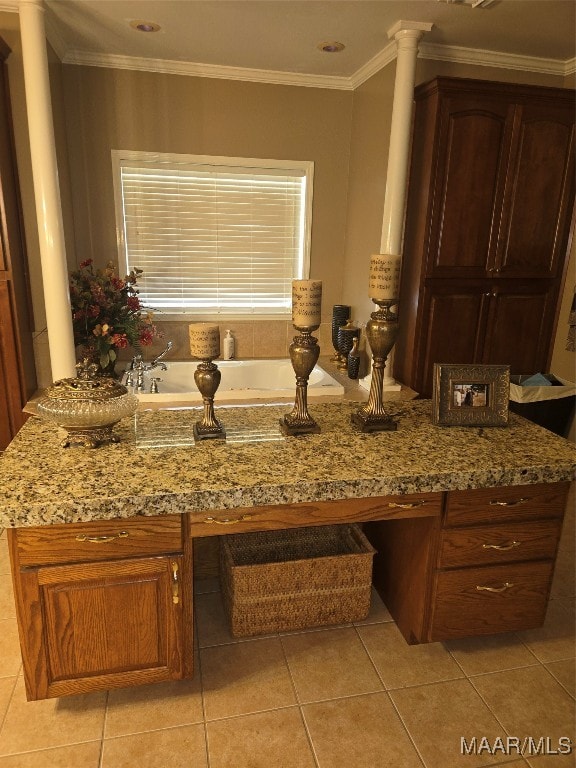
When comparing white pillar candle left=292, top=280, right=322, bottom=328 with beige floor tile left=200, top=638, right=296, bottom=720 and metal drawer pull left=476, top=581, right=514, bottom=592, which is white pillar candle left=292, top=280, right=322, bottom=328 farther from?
beige floor tile left=200, top=638, right=296, bottom=720

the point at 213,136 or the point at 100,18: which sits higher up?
the point at 100,18

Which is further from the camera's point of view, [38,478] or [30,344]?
[30,344]

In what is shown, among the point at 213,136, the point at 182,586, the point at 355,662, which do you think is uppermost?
the point at 213,136

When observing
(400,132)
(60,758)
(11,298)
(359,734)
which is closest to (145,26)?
(400,132)

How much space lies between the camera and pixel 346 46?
2994 millimetres

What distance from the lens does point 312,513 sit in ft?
5.13

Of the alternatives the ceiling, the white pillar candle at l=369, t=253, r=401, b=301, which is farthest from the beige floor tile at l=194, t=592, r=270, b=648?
the ceiling

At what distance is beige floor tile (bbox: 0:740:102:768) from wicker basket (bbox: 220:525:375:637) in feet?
1.95

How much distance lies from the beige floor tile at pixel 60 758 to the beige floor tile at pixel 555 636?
1.57 m

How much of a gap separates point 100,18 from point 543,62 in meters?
2.58

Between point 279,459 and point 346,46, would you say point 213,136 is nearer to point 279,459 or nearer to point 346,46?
point 346,46

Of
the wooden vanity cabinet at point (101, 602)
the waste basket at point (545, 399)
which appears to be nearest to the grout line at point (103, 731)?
the wooden vanity cabinet at point (101, 602)

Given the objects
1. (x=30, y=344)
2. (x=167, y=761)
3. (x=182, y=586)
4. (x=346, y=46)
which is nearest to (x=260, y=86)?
(x=346, y=46)

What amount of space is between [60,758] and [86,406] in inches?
40.3
